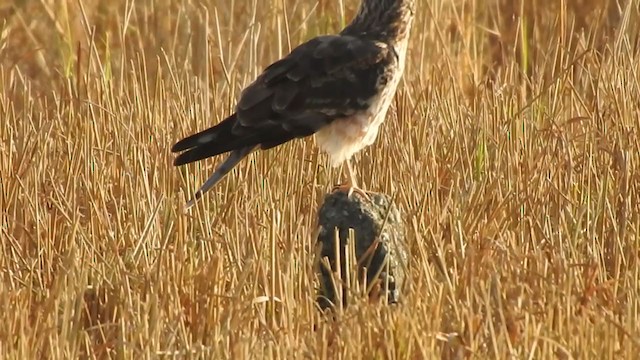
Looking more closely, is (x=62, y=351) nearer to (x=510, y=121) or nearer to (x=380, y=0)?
(x=380, y=0)

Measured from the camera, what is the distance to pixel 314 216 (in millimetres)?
5250

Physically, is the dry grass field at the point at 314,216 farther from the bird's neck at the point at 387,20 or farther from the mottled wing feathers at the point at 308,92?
the bird's neck at the point at 387,20

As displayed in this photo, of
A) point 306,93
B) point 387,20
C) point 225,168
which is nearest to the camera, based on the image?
point 225,168

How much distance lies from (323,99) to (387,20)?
1.58ft

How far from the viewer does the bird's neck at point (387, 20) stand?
Answer: 18.3 feet

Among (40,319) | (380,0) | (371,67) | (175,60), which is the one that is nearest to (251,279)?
(40,319)

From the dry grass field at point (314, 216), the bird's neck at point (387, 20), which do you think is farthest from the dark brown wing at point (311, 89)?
the dry grass field at point (314, 216)

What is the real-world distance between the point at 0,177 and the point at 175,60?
1.92 metres

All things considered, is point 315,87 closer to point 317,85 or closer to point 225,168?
point 317,85

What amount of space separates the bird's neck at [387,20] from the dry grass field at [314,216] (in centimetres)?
47

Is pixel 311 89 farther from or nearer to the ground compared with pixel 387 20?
nearer to the ground

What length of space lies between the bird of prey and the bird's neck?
61mm

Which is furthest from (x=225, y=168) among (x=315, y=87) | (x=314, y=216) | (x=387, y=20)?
(x=387, y=20)

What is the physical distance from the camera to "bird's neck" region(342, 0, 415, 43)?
18.3ft
